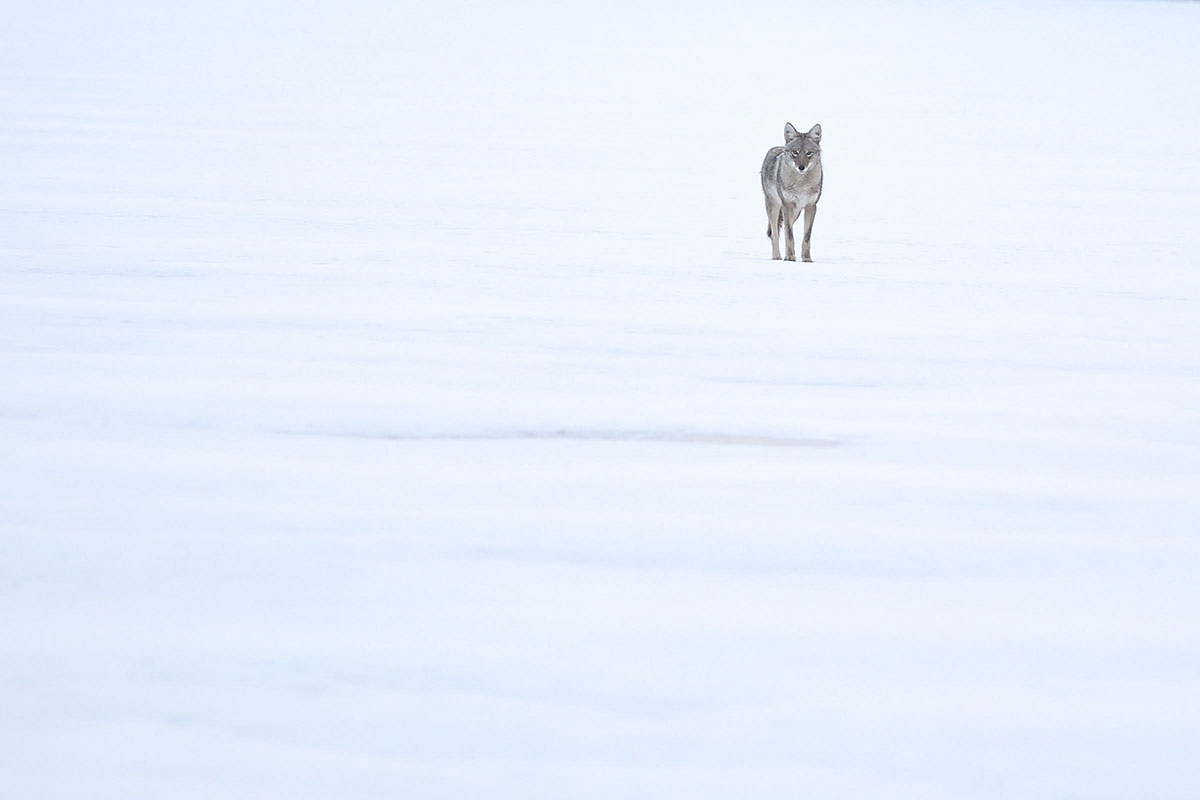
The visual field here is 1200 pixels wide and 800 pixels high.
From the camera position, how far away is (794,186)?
7.68m

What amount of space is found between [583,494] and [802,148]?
14.4 ft

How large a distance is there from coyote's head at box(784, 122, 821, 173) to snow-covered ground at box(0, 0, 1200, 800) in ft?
1.49

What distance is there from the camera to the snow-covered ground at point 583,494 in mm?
2580

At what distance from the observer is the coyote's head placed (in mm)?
7672

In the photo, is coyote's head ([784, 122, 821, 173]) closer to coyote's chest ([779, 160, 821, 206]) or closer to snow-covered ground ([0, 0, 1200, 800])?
coyote's chest ([779, 160, 821, 206])

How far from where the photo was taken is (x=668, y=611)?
3051mm

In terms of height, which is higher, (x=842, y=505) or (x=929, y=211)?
(x=929, y=211)

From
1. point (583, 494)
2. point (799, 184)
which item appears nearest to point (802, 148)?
point (799, 184)

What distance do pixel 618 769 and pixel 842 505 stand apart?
1.34 m

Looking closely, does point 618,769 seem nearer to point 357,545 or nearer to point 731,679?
point 731,679

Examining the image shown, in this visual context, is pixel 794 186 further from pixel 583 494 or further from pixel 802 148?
pixel 583 494

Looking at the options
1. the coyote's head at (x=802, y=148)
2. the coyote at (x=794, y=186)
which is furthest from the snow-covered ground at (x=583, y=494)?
the coyote's head at (x=802, y=148)

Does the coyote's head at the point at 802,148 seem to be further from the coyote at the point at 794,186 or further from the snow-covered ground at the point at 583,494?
the snow-covered ground at the point at 583,494

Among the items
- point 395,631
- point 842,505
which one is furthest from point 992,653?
point 395,631
